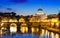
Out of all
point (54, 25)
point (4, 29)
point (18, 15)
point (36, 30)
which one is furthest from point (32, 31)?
point (18, 15)

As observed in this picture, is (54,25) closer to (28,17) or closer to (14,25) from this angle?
(14,25)

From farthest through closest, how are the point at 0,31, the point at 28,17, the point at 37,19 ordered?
the point at 0,31 → the point at 37,19 → the point at 28,17

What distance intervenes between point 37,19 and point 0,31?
1069mm

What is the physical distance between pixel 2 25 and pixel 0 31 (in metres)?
0.53

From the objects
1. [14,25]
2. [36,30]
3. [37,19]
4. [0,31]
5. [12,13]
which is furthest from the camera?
[36,30]

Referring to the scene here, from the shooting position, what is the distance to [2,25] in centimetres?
605

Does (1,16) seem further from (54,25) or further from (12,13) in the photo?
(54,25)

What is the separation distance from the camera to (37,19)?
19.7 feet

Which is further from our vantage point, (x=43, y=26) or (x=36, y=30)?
(x=36, y=30)

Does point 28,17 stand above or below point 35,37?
above

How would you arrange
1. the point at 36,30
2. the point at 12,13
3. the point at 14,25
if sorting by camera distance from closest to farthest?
the point at 12,13 < the point at 14,25 < the point at 36,30

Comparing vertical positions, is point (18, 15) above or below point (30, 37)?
above

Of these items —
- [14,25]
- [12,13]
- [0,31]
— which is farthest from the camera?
[14,25]

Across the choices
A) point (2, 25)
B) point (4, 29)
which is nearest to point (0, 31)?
point (4, 29)
